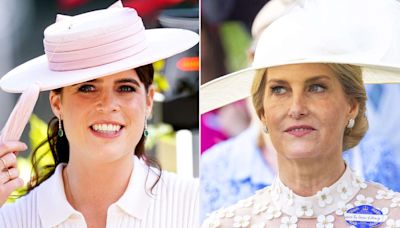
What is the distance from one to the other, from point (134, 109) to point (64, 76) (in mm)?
368

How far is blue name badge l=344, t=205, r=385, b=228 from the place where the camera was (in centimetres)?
322

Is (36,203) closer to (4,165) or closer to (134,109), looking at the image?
(4,165)

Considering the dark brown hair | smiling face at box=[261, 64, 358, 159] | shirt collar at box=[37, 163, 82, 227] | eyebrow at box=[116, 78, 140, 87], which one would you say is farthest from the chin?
shirt collar at box=[37, 163, 82, 227]

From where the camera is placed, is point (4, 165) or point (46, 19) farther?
point (46, 19)

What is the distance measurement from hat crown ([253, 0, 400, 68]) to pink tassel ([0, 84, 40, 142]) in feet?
3.61

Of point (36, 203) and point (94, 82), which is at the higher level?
point (94, 82)

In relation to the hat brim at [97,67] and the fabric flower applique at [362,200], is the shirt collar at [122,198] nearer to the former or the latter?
the hat brim at [97,67]

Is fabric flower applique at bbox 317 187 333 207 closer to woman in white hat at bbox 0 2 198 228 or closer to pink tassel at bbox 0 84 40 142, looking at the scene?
woman in white hat at bbox 0 2 198 228

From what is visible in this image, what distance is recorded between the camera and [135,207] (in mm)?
3627

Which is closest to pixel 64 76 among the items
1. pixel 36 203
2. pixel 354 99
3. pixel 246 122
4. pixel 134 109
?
pixel 134 109

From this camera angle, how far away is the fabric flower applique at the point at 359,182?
324cm

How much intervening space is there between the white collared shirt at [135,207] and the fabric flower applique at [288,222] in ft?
1.48

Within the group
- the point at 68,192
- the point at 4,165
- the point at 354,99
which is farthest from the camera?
the point at 68,192

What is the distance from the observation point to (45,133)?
3.68 meters
